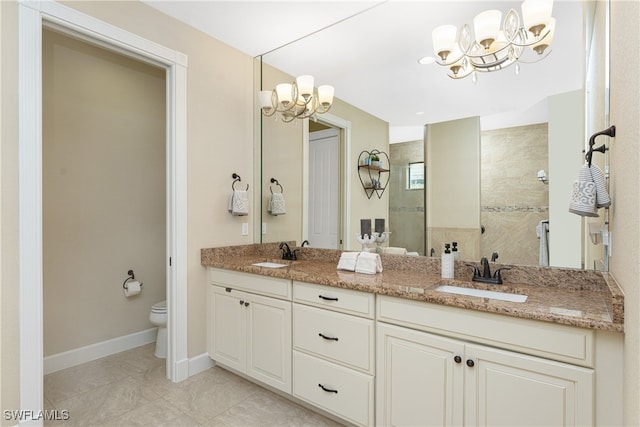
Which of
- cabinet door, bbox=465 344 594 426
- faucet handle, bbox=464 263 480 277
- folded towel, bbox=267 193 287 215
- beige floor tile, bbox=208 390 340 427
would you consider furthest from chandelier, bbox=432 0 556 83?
beige floor tile, bbox=208 390 340 427

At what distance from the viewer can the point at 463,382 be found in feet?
4.94

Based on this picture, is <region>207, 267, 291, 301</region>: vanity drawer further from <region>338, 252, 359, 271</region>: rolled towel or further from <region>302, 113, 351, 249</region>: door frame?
<region>302, 113, 351, 249</region>: door frame

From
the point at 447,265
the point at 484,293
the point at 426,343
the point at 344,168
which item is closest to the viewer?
the point at 426,343

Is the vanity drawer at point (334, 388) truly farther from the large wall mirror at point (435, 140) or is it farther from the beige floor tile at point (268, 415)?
the large wall mirror at point (435, 140)

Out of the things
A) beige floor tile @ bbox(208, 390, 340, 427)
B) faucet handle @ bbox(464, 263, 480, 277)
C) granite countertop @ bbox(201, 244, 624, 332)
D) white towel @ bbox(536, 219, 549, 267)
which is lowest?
beige floor tile @ bbox(208, 390, 340, 427)

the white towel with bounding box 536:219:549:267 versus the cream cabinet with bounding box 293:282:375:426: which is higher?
the white towel with bounding box 536:219:549:267

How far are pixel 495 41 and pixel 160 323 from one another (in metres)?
3.18

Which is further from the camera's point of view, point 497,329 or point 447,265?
point 447,265

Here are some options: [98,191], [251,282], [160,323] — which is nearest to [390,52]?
[251,282]

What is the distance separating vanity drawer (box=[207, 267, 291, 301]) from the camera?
2.20 metres

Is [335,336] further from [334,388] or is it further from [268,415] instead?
[268,415]

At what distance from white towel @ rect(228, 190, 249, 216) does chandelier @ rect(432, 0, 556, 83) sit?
1.82 meters

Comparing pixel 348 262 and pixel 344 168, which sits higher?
pixel 344 168

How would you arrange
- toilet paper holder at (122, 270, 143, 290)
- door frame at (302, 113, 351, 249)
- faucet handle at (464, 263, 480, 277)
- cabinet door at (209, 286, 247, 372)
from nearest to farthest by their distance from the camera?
1. faucet handle at (464, 263, 480, 277)
2. cabinet door at (209, 286, 247, 372)
3. door frame at (302, 113, 351, 249)
4. toilet paper holder at (122, 270, 143, 290)
